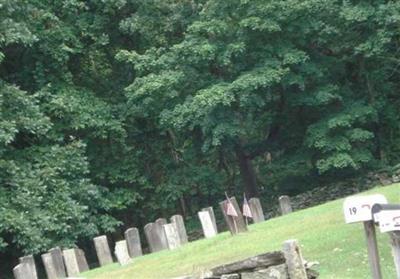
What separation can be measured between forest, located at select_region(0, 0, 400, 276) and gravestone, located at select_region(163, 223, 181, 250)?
5.71 meters

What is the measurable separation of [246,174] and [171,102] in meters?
5.11

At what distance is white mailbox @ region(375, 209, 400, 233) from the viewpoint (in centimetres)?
486

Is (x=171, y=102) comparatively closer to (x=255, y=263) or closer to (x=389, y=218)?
(x=255, y=263)

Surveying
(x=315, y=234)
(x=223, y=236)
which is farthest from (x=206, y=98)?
(x=315, y=234)

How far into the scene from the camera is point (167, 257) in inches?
481

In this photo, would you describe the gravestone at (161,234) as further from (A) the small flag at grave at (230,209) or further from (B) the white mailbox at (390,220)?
(B) the white mailbox at (390,220)

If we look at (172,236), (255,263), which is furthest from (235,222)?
(255,263)

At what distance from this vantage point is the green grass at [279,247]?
907 cm

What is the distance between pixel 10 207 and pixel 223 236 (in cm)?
775

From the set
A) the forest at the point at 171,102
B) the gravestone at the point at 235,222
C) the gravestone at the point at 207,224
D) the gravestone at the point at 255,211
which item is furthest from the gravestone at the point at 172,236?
the forest at the point at 171,102

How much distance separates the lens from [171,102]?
72.3ft

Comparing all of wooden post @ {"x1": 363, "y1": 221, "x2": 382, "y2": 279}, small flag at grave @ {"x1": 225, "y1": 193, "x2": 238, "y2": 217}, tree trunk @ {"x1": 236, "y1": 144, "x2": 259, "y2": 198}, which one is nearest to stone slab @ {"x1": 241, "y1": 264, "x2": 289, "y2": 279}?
wooden post @ {"x1": 363, "y1": 221, "x2": 382, "y2": 279}

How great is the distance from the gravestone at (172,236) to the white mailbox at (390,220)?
8940mm

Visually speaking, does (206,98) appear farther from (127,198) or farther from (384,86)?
(384,86)
